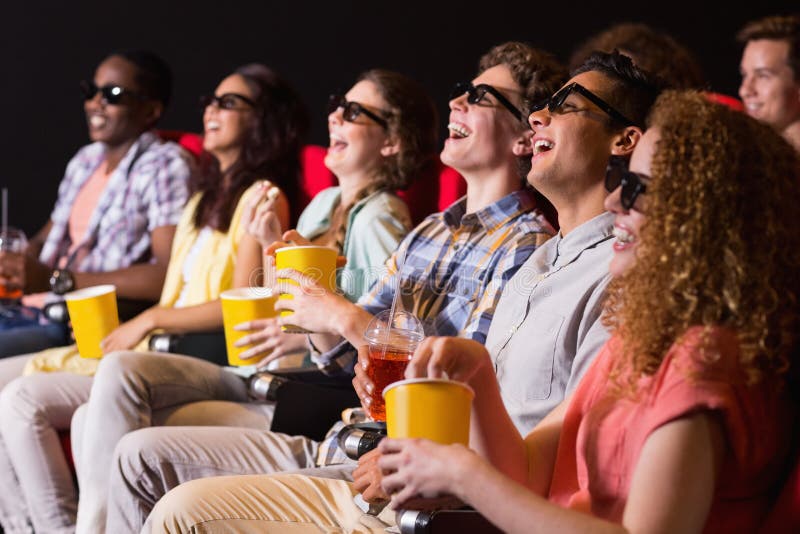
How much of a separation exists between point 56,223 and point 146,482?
190 centimetres

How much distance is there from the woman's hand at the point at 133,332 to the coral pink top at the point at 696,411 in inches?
67.4

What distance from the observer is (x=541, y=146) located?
1.85 meters

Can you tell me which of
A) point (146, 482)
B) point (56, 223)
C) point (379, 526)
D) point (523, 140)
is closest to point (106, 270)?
point (56, 223)

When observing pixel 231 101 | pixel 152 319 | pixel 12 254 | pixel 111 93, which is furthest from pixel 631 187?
pixel 111 93

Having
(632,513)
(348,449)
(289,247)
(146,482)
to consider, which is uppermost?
(289,247)

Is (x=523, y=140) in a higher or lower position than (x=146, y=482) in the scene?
higher

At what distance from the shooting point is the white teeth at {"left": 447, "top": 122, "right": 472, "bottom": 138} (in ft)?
7.13

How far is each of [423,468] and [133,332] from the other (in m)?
1.77

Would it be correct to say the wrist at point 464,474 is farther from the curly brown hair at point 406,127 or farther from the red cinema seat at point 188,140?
the red cinema seat at point 188,140

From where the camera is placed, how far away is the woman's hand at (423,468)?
1139 millimetres

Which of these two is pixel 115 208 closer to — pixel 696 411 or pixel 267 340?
pixel 267 340

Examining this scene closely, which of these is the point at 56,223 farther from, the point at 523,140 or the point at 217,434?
the point at 523,140

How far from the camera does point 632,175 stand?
3.97 ft

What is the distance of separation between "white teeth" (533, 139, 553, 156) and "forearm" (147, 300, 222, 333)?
1122 millimetres
